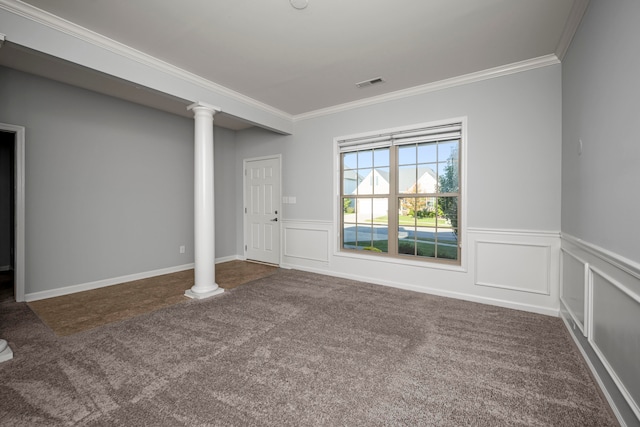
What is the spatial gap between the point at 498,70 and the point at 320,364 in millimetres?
3604

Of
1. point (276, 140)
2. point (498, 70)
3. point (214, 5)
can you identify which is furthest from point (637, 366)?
point (276, 140)

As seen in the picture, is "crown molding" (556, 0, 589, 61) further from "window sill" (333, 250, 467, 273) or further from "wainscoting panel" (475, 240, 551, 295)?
"window sill" (333, 250, 467, 273)

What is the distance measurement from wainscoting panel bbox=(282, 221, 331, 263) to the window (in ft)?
1.05

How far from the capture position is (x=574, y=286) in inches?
95.6

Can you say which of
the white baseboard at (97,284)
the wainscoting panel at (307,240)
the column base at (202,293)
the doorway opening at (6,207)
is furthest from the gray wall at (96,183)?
the doorway opening at (6,207)

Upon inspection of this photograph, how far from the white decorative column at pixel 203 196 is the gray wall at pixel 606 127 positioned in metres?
3.72

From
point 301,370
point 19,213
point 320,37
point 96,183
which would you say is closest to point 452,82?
point 320,37

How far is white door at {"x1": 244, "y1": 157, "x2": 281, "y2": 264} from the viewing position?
17.5ft

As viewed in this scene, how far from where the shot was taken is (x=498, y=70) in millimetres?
3191

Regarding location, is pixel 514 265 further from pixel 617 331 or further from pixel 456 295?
pixel 617 331

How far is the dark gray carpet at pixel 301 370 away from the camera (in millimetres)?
1573

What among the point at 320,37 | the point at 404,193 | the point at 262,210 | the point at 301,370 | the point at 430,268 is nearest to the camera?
the point at 301,370

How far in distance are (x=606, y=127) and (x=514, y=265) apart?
6.04 feet

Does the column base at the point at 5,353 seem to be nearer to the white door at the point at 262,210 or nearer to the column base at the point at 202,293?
the column base at the point at 202,293
